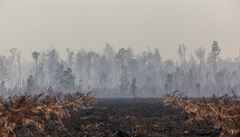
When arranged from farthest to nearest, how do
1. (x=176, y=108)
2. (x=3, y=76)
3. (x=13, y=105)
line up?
(x=3, y=76), (x=176, y=108), (x=13, y=105)

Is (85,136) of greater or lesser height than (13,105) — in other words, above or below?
below

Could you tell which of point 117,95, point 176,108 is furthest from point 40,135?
point 117,95

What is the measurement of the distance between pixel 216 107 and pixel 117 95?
123033 mm

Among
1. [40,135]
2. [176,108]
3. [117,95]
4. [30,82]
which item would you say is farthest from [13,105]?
[117,95]

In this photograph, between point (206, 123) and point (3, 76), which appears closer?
point (206, 123)

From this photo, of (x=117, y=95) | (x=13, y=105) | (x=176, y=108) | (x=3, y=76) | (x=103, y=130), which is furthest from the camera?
(x=3, y=76)

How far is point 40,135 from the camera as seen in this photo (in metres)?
26.2

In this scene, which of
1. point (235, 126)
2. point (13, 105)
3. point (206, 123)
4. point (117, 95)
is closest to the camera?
point (13, 105)

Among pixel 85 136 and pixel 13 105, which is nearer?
pixel 13 105

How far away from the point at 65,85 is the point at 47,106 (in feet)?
358

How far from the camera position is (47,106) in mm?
23500

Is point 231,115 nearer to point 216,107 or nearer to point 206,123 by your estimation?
point 216,107

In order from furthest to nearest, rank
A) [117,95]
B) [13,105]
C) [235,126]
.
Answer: [117,95], [235,126], [13,105]

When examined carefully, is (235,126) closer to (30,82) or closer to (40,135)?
(40,135)
